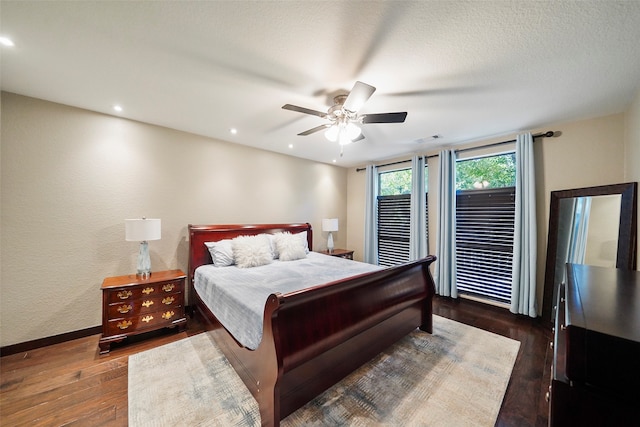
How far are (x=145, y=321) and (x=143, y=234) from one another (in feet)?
3.27

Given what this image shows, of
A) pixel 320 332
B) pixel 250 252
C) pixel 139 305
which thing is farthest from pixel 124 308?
pixel 320 332

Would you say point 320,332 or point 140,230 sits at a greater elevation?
point 140,230

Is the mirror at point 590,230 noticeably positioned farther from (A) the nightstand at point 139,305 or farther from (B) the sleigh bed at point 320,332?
(A) the nightstand at point 139,305

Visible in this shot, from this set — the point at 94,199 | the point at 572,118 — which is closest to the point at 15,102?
the point at 94,199

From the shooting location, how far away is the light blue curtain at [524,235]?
309 centimetres

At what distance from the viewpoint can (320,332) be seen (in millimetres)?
1671

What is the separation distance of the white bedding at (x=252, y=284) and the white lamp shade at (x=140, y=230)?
742 mm

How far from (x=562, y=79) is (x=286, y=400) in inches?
136

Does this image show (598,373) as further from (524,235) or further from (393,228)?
(393,228)

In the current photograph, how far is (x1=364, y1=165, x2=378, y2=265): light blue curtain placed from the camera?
512 centimetres

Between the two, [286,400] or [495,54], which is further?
[495,54]

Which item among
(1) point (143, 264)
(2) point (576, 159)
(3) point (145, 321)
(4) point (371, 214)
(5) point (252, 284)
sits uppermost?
(2) point (576, 159)

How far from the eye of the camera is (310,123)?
3.05 metres

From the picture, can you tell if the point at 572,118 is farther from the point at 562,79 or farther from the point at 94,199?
the point at 94,199
